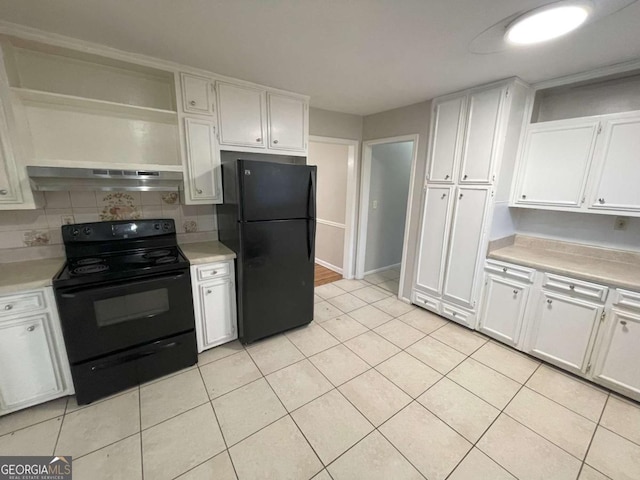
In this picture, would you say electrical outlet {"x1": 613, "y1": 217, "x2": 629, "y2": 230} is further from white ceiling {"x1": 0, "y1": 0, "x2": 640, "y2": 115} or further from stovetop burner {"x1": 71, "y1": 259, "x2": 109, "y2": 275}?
stovetop burner {"x1": 71, "y1": 259, "x2": 109, "y2": 275}

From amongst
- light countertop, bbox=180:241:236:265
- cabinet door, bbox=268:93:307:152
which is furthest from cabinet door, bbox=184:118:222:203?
cabinet door, bbox=268:93:307:152

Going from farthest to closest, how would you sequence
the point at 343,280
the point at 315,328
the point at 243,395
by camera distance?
the point at 343,280, the point at 315,328, the point at 243,395

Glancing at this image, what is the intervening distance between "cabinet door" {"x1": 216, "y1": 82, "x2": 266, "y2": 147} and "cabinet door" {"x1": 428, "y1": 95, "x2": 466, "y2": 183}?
1.76m

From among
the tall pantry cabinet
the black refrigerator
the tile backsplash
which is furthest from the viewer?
the tall pantry cabinet

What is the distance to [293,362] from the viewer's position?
2189 millimetres

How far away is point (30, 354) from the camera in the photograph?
1595 mm

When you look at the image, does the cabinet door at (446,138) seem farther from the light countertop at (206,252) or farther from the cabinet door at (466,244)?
the light countertop at (206,252)

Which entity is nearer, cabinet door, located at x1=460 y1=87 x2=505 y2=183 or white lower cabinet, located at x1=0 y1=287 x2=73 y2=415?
white lower cabinet, located at x1=0 y1=287 x2=73 y2=415

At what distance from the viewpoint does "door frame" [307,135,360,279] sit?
3444mm

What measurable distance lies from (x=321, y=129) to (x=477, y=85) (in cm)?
164

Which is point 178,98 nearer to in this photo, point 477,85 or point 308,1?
point 308,1

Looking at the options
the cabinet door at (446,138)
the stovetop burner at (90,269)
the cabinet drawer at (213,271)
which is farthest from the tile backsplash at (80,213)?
the cabinet door at (446,138)

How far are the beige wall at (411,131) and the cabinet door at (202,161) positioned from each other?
2.07 metres

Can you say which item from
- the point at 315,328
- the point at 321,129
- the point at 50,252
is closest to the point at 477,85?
the point at 321,129
